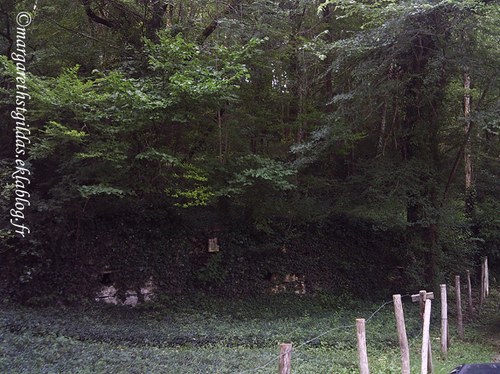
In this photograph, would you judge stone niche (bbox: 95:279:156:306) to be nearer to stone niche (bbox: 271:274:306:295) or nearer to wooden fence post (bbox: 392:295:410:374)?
stone niche (bbox: 271:274:306:295)

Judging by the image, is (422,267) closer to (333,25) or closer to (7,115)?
(333,25)

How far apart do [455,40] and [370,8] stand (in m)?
2.77

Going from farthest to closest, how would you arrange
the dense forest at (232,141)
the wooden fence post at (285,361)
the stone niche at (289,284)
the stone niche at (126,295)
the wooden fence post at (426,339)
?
the stone niche at (289,284) → the stone niche at (126,295) → the dense forest at (232,141) → the wooden fence post at (426,339) → the wooden fence post at (285,361)

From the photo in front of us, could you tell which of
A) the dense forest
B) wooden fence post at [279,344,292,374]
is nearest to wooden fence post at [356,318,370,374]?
wooden fence post at [279,344,292,374]

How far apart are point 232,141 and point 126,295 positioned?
4.72 m

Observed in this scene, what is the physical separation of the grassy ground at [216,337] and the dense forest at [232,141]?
2.35 ft

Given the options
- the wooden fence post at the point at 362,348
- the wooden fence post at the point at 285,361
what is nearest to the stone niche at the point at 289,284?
the wooden fence post at the point at 362,348

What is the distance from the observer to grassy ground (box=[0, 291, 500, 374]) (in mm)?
5594

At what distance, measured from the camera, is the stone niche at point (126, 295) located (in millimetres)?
8875

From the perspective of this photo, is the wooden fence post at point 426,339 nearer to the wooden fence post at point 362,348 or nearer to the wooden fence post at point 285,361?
the wooden fence post at point 362,348

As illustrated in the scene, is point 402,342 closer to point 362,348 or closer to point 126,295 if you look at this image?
point 362,348

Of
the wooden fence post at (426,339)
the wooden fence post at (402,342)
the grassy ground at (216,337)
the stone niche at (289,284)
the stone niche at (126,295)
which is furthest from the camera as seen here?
the stone niche at (289,284)

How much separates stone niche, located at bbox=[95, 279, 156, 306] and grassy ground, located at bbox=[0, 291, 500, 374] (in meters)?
0.22

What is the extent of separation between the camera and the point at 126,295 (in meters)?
9.08
